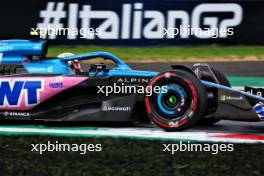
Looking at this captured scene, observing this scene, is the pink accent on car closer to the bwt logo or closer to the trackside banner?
the bwt logo

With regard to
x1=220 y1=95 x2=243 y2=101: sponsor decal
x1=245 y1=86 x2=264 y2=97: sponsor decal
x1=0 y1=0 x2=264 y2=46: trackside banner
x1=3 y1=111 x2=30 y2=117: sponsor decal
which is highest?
x1=0 y1=0 x2=264 y2=46: trackside banner

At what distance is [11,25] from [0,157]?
8.01m

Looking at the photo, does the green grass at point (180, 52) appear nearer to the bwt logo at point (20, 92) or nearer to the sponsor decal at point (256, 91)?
the sponsor decal at point (256, 91)

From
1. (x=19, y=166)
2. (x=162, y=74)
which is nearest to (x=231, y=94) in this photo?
(x=162, y=74)

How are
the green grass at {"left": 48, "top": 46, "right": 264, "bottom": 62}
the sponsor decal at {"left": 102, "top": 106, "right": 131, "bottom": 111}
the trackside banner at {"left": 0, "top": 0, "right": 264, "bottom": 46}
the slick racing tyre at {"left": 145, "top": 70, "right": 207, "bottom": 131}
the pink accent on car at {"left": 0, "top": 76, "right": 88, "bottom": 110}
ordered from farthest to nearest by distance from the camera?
1. the trackside banner at {"left": 0, "top": 0, "right": 264, "bottom": 46}
2. the green grass at {"left": 48, "top": 46, "right": 264, "bottom": 62}
3. the pink accent on car at {"left": 0, "top": 76, "right": 88, "bottom": 110}
4. the sponsor decal at {"left": 102, "top": 106, "right": 131, "bottom": 111}
5. the slick racing tyre at {"left": 145, "top": 70, "right": 207, "bottom": 131}

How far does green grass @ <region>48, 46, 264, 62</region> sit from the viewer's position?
1166 cm

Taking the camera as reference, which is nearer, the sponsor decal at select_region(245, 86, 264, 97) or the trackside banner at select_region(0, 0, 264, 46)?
the sponsor decal at select_region(245, 86, 264, 97)

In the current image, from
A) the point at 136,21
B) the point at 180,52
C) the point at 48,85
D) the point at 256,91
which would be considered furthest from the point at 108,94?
the point at 136,21

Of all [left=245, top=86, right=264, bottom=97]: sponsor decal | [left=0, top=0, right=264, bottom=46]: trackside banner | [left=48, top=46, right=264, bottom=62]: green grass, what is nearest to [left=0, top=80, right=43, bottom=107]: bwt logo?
[left=245, top=86, right=264, bottom=97]: sponsor decal

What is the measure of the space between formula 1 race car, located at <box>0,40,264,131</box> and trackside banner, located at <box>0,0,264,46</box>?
5.63m

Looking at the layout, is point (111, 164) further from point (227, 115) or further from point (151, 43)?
point (151, 43)

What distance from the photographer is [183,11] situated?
1224 cm

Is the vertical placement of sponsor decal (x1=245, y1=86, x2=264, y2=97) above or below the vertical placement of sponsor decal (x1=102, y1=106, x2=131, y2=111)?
above

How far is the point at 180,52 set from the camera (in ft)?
39.5
